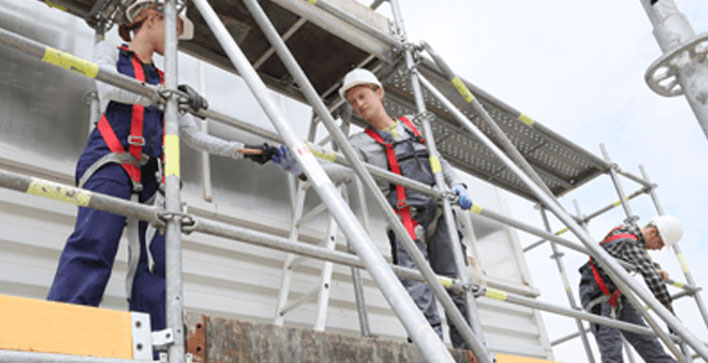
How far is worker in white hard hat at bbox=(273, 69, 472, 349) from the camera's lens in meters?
3.28

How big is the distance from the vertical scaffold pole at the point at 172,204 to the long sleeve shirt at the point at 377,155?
1.51 metres

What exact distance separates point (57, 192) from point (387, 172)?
160 cm

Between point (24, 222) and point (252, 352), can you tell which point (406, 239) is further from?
point (24, 222)

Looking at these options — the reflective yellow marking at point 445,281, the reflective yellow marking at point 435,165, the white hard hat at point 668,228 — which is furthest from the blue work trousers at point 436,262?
the white hard hat at point 668,228

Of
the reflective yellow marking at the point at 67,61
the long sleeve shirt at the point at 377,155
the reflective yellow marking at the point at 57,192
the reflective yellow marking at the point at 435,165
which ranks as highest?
the long sleeve shirt at the point at 377,155

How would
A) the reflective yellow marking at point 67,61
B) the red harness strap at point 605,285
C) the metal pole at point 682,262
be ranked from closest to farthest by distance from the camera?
1. the reflective yellow marking at point 67,61
2. the red harness strap at point 605,285
3. the metal pole at point 682,262

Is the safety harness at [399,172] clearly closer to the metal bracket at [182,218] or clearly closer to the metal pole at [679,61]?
the metal pole at [679,61]

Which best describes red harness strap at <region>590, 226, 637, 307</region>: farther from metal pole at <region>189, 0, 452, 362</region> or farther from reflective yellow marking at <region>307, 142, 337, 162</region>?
metal pole at <region>189, 0, 452, 362</region>

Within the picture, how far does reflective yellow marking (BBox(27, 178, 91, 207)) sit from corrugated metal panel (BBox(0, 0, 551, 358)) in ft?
6.07

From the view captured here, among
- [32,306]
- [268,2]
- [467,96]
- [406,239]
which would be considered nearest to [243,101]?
[268,2]

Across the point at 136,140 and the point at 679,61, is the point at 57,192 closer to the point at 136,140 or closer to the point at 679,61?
the point at 136,140

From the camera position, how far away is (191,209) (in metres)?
3.90

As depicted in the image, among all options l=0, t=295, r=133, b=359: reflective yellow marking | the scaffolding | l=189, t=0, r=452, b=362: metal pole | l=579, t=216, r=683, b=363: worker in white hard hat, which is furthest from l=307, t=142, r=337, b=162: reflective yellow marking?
l=579, t=216, r=683, b=363: worker in white hard hat

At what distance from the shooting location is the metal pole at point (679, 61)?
2504 mm
